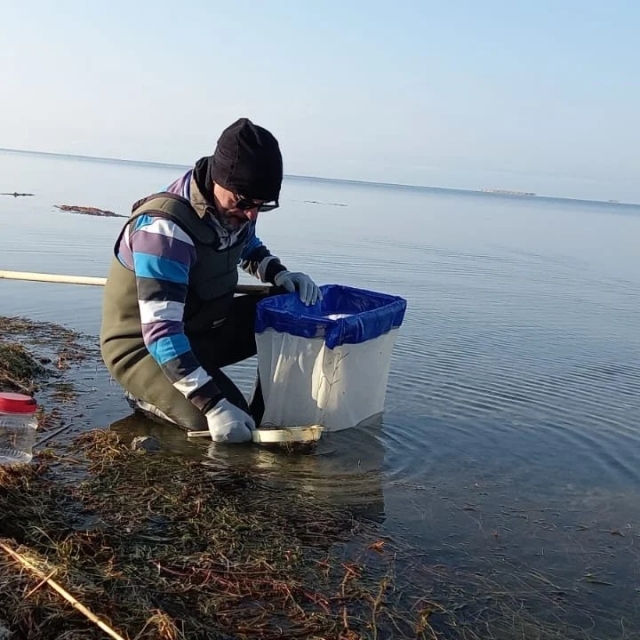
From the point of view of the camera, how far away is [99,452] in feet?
12.3

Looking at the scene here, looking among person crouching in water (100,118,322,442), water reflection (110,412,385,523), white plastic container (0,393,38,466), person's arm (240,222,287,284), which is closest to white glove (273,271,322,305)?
person's arm (240,222,287,284)

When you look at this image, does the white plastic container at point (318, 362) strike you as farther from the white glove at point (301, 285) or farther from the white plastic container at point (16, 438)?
the white plastic container at point (16, 438)

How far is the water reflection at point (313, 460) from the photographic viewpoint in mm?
3633

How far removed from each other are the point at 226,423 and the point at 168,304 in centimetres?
66

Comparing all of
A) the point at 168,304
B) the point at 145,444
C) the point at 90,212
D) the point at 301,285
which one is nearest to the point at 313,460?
the point at 145,444

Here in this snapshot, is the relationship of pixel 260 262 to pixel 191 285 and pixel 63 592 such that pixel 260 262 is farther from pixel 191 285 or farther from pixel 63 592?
pixel 63 592

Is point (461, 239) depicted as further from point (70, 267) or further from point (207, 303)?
point (207, 303)

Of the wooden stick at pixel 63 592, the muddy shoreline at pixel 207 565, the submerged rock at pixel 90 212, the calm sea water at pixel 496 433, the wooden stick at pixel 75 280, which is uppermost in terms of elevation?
the wooden stick at pixel 75 280

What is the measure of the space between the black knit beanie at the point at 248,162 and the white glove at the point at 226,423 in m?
1.07

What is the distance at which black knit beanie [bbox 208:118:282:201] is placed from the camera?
12.1 ft

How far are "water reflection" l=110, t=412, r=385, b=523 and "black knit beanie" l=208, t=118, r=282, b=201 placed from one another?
1.34 m

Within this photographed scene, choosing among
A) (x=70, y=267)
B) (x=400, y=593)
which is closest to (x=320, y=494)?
(x=400, y=593)

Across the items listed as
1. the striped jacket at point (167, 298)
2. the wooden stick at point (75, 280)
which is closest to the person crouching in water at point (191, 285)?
the striped jacket at point (167, 298)

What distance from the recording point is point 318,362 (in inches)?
162
